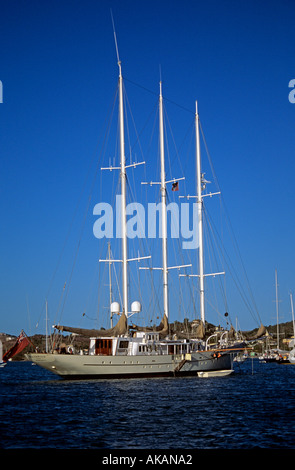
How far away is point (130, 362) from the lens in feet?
217

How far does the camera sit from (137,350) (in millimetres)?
68125

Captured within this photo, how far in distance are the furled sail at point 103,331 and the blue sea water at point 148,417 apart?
8168 mm

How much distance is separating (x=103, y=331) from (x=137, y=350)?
482 cm

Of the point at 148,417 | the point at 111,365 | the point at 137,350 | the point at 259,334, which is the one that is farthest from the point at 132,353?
the point at 148,417

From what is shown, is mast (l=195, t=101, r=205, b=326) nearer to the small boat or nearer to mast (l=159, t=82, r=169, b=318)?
mast (l=159, t=82, r=169, b=318)

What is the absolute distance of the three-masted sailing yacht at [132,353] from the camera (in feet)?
213

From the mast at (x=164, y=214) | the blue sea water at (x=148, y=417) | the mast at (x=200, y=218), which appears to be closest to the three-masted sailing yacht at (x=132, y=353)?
the mast at (x=164, y=214)

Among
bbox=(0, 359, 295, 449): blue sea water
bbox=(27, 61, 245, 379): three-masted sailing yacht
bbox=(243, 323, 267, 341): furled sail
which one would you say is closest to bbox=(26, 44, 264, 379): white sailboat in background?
bbox=(27, 61, 245, 379): three-masted sailing yacht

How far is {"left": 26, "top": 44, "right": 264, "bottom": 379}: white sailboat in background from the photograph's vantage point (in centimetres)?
6494

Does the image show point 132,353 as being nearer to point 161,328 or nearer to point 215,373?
point 161,328

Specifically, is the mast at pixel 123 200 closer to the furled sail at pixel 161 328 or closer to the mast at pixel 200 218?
the furled sail at pixel 161 328

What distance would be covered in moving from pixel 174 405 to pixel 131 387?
49.9 ft

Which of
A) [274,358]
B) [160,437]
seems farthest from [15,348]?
[274,358]
